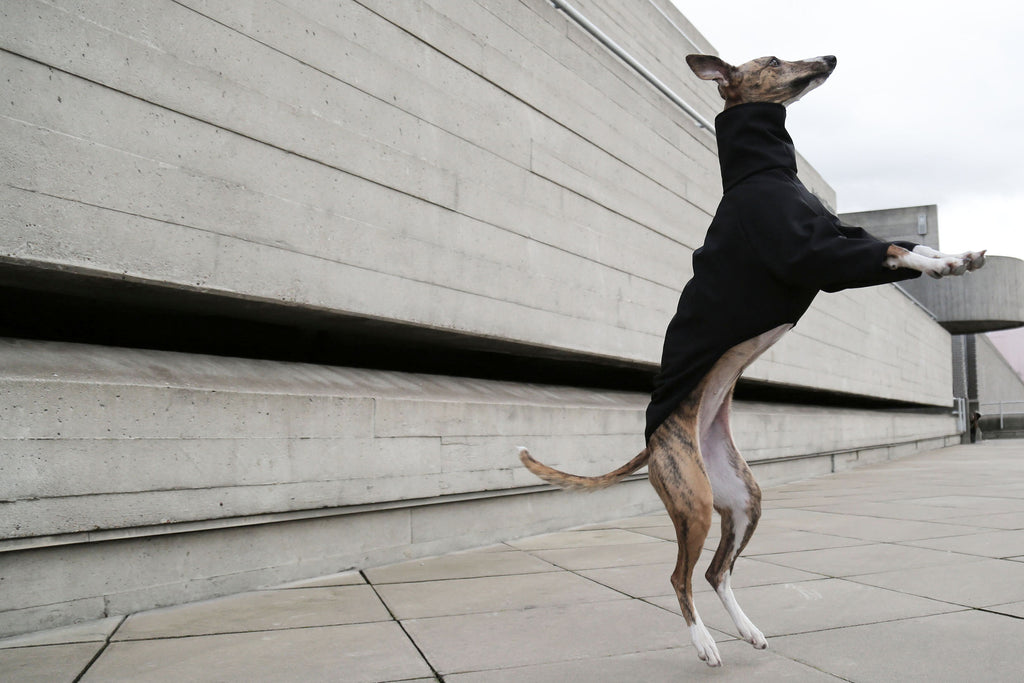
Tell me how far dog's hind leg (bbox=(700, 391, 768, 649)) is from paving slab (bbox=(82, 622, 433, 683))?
1.14 m

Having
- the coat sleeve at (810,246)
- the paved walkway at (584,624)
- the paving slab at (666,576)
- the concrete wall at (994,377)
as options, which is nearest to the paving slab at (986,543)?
the paved walkway at (584,624)

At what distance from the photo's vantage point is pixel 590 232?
24.0 feet

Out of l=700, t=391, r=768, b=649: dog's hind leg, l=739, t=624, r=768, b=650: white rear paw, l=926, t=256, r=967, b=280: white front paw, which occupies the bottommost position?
l=739, t=624, r=768, b=650: white rear paw

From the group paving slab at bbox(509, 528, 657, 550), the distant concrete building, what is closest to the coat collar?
paving slab at bbox(509, 528, 657, 550)

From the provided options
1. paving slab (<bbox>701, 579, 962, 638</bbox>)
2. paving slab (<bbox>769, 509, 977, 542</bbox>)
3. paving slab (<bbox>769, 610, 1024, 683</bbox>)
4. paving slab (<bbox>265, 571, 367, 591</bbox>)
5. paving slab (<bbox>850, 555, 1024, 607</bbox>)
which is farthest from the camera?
paving slab (<bbox>769, 509, 977, 542</bbox>)

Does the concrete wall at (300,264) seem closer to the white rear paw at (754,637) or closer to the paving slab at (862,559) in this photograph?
the paving slab at (862,559)

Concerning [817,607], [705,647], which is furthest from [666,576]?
[705,647]

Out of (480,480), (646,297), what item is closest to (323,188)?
(480,480)

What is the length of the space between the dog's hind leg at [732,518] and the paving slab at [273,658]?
1136mm

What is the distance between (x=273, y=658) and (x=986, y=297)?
34.5 metres

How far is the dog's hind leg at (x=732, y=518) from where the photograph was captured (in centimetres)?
262

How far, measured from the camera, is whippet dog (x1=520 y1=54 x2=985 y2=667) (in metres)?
2.41

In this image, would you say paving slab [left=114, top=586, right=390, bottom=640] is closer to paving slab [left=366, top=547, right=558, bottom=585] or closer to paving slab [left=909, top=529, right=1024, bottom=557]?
paving slab [left=366, top=547, right=558, bottom=585]

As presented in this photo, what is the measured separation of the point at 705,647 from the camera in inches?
97.7
